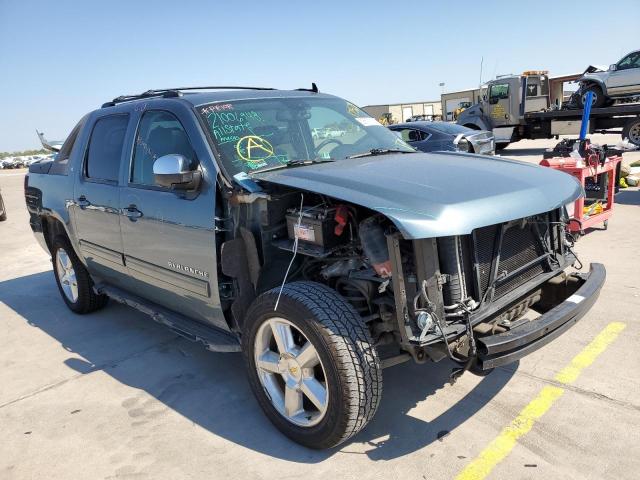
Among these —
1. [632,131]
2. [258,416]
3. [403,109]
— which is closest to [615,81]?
[632,131]

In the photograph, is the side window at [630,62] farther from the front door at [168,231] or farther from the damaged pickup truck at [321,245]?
the front door at [168,231]

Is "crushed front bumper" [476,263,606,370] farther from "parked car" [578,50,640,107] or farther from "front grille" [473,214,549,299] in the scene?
"parked car" [578,50,640,107]

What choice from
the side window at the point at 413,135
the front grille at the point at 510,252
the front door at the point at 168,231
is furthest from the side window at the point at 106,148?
the side window at the point at 413,135

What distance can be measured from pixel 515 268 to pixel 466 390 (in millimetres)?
911

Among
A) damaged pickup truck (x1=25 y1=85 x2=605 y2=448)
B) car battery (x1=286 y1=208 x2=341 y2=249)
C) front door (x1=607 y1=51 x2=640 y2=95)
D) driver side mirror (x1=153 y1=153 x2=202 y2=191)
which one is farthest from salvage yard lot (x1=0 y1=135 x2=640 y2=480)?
front door (x1=607 y1=51 x2=640 y2=95)

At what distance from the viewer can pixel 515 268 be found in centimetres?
291

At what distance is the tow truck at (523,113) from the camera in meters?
17.5

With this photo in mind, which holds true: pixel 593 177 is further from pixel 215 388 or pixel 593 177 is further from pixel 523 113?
pixel 523 113

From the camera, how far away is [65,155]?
4973 mm

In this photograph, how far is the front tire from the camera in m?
2.50

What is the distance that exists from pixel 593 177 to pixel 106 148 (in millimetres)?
5847

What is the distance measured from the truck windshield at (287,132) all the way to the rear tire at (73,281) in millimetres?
2506

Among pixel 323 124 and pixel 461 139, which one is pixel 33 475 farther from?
pixel 461 139

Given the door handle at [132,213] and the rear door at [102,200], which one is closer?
the door handle at [132,213]
